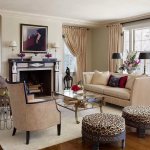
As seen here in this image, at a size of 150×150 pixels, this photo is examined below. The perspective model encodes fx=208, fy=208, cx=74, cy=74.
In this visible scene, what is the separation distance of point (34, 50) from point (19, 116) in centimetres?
402

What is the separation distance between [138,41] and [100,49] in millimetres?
1790

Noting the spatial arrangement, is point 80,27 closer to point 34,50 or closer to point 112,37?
point 112,37

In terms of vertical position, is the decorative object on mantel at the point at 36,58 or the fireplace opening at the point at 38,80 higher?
the decorative object on mantel at the point at 36,58

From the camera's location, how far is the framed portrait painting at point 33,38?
6.75m

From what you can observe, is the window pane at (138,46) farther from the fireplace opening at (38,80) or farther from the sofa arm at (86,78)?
the fireplace opening at (38,80)

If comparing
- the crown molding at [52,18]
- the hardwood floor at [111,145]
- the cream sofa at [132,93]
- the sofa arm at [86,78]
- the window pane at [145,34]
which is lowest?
the hardwood floor at [111,145]

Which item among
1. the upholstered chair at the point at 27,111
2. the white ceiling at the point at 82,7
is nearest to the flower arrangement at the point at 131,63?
the white ceiling at the point at 82,7

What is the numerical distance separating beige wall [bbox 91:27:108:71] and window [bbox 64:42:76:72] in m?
0.95

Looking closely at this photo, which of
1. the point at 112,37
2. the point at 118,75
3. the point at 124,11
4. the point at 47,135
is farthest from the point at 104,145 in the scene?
the point at 112,37

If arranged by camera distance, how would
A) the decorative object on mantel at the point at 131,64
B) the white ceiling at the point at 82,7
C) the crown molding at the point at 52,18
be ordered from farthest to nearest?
the decorative object on mantel at the point at 131,64
the crown molding at the point at 52,18
the white ceiling at the point at 82,7

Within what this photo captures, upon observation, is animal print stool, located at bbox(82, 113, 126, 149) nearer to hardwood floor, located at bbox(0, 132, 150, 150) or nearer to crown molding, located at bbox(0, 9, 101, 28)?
hardwood floor, located at bbox(0, 132, 150, 150)

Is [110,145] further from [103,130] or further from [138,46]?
[138,46]

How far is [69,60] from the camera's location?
332 inches

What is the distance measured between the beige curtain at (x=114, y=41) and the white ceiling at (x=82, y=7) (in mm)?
588
